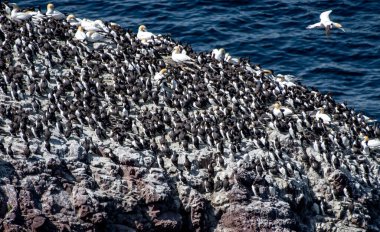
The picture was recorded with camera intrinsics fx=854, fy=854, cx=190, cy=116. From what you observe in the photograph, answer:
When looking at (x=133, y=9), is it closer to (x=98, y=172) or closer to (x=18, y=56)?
(x=18, y=56)

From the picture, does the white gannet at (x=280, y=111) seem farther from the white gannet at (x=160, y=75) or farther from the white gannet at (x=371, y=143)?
the white gannet at (x=160, y=75)

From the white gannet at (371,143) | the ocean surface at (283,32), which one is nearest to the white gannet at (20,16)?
the ocean surface at (283,32)

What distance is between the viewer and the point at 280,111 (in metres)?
34.3

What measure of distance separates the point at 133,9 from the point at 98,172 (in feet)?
110

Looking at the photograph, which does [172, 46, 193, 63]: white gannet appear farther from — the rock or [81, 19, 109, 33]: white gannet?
the rock

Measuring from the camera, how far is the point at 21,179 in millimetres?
26984

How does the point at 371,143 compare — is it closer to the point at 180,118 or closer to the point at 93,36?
the point at 180,118

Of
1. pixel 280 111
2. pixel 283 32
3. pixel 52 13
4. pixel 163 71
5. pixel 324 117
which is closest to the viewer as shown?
pixel 280 111

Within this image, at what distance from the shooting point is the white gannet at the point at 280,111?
34.2 metres

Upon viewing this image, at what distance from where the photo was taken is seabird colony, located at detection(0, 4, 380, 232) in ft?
96.8

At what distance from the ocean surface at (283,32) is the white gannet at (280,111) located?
1100 cm

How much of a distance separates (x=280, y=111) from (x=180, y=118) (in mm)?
4359

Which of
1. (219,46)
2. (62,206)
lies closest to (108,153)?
(62,206)

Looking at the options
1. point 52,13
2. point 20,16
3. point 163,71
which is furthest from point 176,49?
point 20,16
